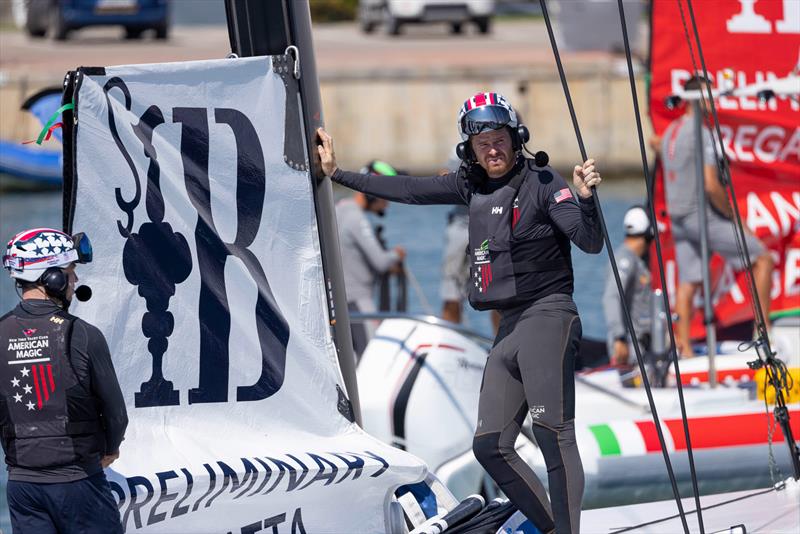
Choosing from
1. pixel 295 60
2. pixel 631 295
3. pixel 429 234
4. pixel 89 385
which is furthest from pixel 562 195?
pixel 429 234

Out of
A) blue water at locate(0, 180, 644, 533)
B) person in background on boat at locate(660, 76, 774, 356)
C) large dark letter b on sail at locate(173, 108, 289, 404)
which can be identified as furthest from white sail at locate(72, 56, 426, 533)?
blue water at locate(0, 180, 644, 533)

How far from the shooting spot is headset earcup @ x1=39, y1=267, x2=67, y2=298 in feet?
14.5

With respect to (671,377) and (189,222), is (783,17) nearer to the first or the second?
(671,377)

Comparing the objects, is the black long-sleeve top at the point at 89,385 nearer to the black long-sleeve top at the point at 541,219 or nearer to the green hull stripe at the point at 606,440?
the black long-sleeve top at the point at 541,219

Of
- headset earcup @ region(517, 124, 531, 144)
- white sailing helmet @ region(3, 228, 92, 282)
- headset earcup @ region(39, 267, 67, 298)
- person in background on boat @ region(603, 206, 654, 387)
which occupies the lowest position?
person in background on boat @ region(603, 206, 654, 387)

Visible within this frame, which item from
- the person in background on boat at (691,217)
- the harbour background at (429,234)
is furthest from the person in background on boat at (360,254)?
the harbour background at (429,234)

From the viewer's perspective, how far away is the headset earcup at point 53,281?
14.5 feet

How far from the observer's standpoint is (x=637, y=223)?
8.93 meters

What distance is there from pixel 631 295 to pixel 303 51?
3.76m

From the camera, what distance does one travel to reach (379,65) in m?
22.9

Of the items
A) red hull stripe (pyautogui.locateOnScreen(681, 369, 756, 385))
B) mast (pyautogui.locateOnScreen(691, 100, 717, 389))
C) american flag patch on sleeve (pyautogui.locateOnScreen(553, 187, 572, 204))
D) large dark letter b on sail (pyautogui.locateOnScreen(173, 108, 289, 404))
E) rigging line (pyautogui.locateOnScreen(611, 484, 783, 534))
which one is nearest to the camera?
american flag patch on sleeve (pyautogui.locateOnScreen(553, 187, 572, 204))

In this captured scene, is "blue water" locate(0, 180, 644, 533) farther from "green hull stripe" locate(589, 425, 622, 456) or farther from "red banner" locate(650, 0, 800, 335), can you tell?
"green hull stripe" locate(589, 425, 622, 456)

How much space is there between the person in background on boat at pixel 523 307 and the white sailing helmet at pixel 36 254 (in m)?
1.51

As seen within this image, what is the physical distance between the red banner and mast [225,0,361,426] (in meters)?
4.48
